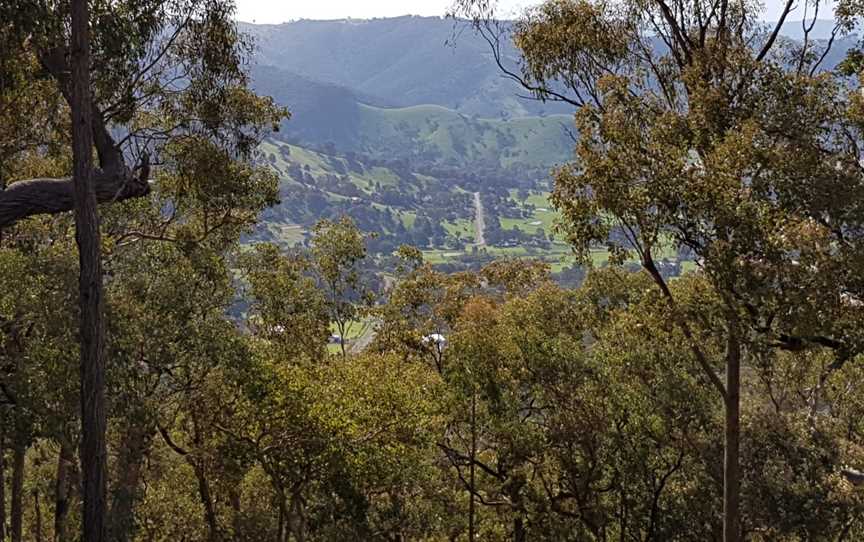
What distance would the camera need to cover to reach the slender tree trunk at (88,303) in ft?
26.0

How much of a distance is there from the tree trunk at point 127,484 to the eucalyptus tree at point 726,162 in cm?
669

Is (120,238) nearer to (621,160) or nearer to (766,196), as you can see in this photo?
(621,160)

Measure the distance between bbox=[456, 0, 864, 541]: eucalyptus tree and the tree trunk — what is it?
669cm

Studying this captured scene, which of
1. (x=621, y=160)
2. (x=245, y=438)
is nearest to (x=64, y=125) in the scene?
(x=245, y=438)

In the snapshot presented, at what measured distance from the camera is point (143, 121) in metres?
13.9

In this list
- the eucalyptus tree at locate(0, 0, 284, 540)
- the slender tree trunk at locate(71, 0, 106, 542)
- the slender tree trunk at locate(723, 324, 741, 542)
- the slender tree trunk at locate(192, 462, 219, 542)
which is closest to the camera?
the slender tree trunk at locate(71, 0, 106, 542)

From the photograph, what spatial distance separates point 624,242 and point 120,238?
8.94m

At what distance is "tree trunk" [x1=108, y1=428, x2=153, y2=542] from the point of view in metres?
9.23

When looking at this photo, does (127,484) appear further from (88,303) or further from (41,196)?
(41,196)

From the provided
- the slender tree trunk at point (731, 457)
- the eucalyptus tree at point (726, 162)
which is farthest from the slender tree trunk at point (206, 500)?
the slender tree trunk at point (731, 457)

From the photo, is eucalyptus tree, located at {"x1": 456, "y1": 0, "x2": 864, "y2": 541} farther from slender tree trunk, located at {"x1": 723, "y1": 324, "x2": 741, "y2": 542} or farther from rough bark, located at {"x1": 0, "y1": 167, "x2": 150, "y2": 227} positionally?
rough bark, located at {"x1": 0, "y1": 167, "x2": 150, "y2": 227}

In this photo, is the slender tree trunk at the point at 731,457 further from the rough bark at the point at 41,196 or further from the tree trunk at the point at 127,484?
the rough bark at the point at 41,196

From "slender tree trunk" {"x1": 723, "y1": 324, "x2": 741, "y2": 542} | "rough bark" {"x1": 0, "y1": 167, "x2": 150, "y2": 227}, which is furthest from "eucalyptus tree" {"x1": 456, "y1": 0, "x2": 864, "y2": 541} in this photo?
"rough bark" {"x1": 0, "y1": 167, "x2": 150, "y2": 227}

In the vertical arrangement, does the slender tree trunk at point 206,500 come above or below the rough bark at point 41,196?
below
